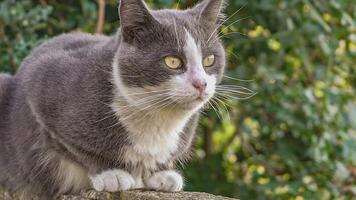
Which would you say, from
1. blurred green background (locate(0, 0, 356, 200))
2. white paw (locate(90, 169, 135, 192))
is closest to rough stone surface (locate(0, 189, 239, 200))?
white paw (locate(90, 169, 135, 192))

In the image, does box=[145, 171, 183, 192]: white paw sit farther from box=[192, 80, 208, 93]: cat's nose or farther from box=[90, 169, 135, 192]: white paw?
box=[192, 80, 208, 93]: cat's nose

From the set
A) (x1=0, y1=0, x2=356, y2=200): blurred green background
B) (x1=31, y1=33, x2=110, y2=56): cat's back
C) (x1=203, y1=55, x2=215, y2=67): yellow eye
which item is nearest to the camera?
(x1=203, y1=55, x2=215, y2=67): yellow eye

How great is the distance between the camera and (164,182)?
244 cm

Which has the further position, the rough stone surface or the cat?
the cat

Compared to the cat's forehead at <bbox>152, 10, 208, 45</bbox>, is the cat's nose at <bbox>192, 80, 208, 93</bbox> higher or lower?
lower

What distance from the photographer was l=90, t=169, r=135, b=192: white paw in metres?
2.31

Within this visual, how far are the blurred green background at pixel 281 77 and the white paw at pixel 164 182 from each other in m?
0.74

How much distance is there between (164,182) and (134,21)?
0.55 meters

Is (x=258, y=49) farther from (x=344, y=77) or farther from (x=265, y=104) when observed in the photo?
(x=344, y=77)

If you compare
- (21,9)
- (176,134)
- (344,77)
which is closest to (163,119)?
(176,134)

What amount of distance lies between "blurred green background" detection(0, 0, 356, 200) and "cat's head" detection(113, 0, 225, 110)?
0.79 meters

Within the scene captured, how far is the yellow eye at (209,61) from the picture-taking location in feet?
7.79

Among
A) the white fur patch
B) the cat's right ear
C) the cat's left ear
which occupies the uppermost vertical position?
the cat's left ear

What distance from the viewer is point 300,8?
3.40 meters
